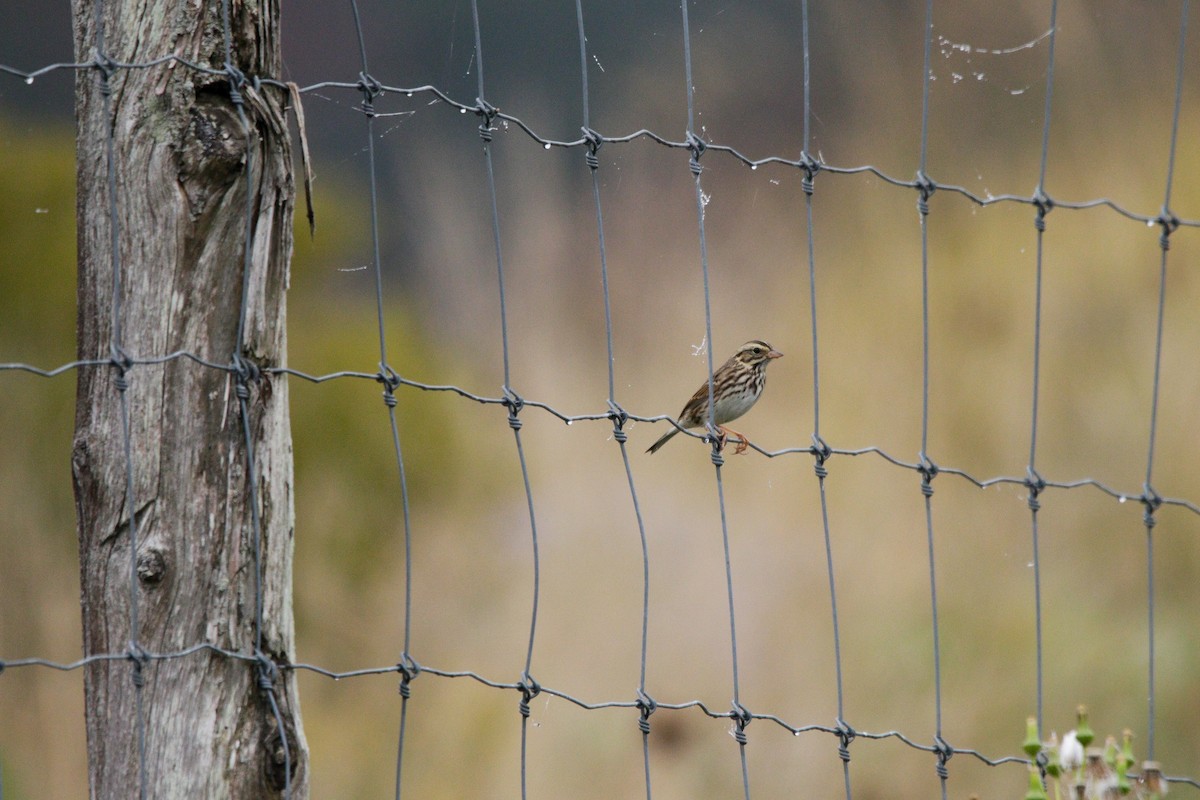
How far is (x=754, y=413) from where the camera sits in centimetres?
485

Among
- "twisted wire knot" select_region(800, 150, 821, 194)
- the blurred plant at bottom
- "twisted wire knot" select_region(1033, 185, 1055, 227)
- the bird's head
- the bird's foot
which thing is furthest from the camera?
the bird's head

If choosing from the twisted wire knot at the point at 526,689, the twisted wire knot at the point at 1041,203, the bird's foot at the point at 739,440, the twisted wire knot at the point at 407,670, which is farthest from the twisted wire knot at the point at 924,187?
the twisted wire knot at the point at 407,670

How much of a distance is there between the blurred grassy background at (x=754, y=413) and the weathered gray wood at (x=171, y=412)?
323 cm

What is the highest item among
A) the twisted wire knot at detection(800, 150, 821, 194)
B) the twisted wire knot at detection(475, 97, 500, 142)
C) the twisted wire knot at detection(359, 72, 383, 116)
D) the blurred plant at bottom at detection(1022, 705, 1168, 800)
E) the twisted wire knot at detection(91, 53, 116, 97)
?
the twisted wire knot at detection(800, 150, 821, 194)

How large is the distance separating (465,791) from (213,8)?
3831 mm

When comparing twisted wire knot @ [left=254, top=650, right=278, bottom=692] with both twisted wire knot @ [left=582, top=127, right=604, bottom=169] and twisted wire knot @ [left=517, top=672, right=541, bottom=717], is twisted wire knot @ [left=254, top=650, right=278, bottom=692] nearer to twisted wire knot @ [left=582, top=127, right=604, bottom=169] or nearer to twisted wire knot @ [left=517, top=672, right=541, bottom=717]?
twisted wire knot @ [left=517, top=672, right=541, bottom=717]

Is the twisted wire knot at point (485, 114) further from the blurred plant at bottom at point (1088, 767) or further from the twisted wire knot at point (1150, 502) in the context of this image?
the twisted wire knot at point (1150, 502)

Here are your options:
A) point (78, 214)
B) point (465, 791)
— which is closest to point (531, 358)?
point (465, 791)

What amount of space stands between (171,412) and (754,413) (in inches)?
136

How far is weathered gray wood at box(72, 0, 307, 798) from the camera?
158 centimetres

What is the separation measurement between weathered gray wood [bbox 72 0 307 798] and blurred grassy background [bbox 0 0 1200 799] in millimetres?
3227

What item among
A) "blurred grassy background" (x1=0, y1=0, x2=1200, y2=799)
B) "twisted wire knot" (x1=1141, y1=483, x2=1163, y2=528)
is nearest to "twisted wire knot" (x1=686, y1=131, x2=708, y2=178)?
"twisted wire knot" (x1=1141, y1=483, x2=1163, y2=528)

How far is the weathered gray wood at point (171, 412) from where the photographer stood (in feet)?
5.17

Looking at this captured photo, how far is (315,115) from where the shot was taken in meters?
4.58
